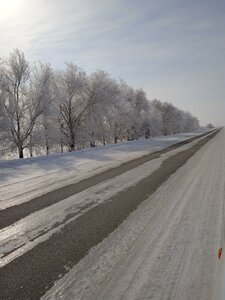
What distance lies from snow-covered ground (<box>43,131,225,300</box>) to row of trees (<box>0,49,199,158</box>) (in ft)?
78.7

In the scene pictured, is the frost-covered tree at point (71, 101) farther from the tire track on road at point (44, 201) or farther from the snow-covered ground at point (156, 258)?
the snow-covered ground at point (156, 258)

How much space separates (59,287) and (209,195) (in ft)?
15.6

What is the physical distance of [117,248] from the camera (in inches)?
170

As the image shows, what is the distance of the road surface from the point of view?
130 inches

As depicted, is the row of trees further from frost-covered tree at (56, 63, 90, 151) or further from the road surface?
the road surface

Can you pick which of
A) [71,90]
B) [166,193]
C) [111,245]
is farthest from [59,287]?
[71,90]

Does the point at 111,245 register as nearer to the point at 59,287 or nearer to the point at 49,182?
the point at 59,287

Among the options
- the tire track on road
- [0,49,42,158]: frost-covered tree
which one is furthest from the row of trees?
the tire track on road

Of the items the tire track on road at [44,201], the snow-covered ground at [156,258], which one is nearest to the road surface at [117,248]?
the snow-covered ground at [156,258]

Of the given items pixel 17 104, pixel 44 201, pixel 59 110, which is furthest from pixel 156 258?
pixel 59 110

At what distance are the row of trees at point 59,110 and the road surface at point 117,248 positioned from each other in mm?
23121

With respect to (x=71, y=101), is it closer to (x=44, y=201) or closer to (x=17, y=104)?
(x=17, y=104)

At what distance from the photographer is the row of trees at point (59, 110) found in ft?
94.6

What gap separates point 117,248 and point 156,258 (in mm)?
609
